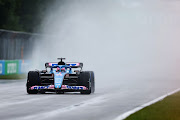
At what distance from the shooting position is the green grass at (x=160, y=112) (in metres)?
11.6

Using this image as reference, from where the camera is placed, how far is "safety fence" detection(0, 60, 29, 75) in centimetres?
3215

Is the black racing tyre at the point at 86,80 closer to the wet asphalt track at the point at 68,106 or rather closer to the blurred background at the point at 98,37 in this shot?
the wet asphalt track at the point at 68,106

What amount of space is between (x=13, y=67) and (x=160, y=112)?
21.9m

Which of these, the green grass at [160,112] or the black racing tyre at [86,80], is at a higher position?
the black racing tyre at [86,80]

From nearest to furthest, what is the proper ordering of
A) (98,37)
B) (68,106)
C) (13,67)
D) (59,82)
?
(68,106), (59,82), (13,67), (98,37)

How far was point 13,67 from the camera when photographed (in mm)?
33906

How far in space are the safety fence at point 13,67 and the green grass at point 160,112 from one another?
1781 centimetres

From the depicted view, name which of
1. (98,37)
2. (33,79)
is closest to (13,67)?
(33,79)

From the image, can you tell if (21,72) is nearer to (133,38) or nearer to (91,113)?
(91,113)

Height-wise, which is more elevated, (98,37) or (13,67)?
(98,37)

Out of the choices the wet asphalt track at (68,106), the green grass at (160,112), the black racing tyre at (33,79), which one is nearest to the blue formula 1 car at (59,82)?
the black racing tyre at (33,79)

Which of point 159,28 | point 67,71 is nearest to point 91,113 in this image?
point 67,71

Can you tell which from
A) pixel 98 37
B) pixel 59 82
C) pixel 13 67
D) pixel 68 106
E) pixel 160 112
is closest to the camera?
pixel 160 112

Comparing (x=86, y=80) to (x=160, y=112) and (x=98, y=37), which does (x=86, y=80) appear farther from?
(x=98, y=37)
